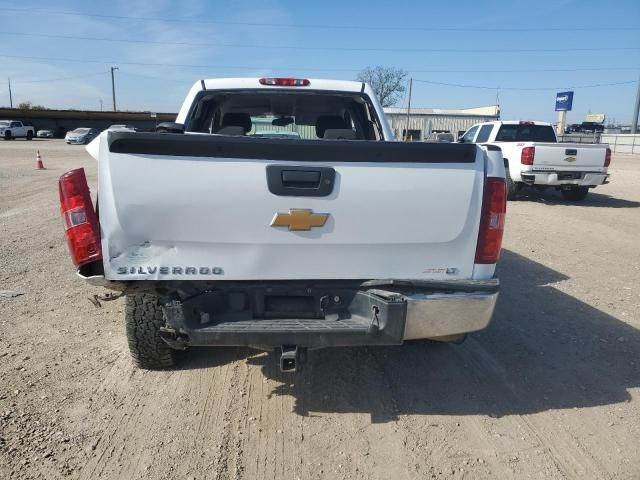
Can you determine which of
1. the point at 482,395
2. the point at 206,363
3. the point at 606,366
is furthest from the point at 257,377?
the point at 606,366

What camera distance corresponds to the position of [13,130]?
4750 cm

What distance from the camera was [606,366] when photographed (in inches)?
154

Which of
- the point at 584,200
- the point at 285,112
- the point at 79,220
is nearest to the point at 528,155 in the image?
the point at 584,200

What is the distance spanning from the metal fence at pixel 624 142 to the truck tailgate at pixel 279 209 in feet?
158

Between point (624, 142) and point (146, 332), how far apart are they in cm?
5148

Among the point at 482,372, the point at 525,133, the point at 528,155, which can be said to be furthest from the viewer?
the point at 525,133

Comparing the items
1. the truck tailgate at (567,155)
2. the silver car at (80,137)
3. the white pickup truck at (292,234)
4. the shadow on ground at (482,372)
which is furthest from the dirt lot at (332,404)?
the silver car at (80,137)

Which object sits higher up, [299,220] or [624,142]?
[299,220]

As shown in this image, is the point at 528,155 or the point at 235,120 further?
the point at 528,155

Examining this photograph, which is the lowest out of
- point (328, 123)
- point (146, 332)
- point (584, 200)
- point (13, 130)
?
point (584, 200)

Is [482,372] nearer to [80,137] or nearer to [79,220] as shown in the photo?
[79,220]

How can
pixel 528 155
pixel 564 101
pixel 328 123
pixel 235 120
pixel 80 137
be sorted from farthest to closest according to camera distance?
pixel 564 101
pixel 80 137
pixel 528 155
pixel 328 123
pixel 235 120

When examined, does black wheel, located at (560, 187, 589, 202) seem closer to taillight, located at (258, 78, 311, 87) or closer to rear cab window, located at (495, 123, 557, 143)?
rear cab window, located at (495, 123, 557, 143)

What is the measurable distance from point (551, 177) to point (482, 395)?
394 inches
